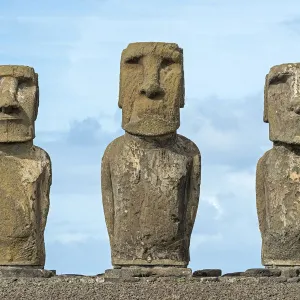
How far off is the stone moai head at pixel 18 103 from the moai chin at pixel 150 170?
97 cm

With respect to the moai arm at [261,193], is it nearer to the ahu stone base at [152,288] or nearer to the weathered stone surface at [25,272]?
the ahu stone base at [152,288]

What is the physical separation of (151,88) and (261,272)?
96.1 inches

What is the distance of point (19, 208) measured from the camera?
44812 millimetres

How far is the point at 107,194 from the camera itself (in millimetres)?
44812

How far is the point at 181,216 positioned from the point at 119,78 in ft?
5.70

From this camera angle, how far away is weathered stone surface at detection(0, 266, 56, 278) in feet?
146

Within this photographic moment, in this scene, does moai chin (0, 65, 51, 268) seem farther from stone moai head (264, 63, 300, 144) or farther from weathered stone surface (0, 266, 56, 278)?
stone moai head (264, 63, 300, 144)

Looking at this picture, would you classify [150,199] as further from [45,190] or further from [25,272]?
[25,272]

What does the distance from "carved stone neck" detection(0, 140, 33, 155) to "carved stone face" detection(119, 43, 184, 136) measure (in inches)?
46.5

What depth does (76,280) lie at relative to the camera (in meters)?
44.4

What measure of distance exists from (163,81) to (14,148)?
1.89m

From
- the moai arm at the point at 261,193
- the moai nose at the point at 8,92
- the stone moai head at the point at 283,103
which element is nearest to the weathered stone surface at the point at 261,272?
the moai arm at the point at 261,193

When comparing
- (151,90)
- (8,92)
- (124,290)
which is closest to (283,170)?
(151,90)

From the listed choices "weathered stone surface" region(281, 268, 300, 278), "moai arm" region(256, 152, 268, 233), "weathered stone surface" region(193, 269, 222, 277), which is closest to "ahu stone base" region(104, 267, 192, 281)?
"weathered stone surface" region(193, 269, 222, 277)
